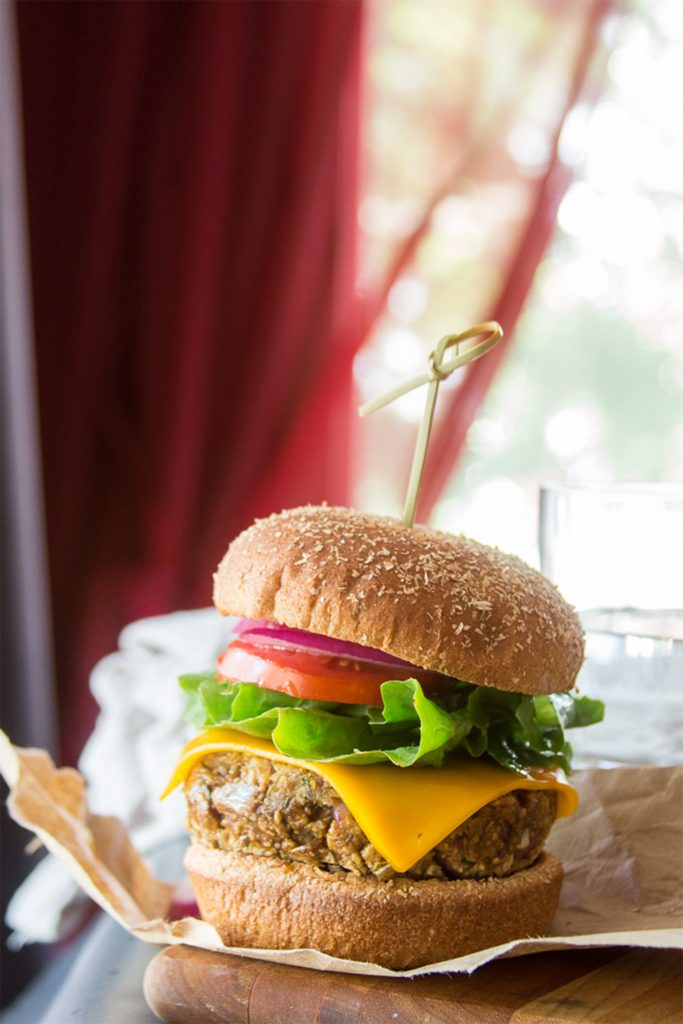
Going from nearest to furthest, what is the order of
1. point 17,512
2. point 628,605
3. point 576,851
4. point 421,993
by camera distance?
point 421,993
point 576,851
point 628,605
point 17,512

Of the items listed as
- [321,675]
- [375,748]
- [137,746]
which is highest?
[321,675]

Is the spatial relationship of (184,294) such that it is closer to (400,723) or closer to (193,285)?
(193,285)

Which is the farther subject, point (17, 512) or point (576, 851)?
point (17, 512)

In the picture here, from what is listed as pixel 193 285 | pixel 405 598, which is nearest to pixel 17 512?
pixel 193 285

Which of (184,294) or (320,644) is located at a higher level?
(184,294)

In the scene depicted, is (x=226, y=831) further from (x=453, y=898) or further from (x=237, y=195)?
(x=237, y=195)

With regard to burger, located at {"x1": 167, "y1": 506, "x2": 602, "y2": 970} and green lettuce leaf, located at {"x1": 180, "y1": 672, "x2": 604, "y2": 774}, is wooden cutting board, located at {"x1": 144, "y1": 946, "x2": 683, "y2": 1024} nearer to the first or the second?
burger, located at {"x1": 167, "y1": 506, "x2": 602, "y2": 970}
